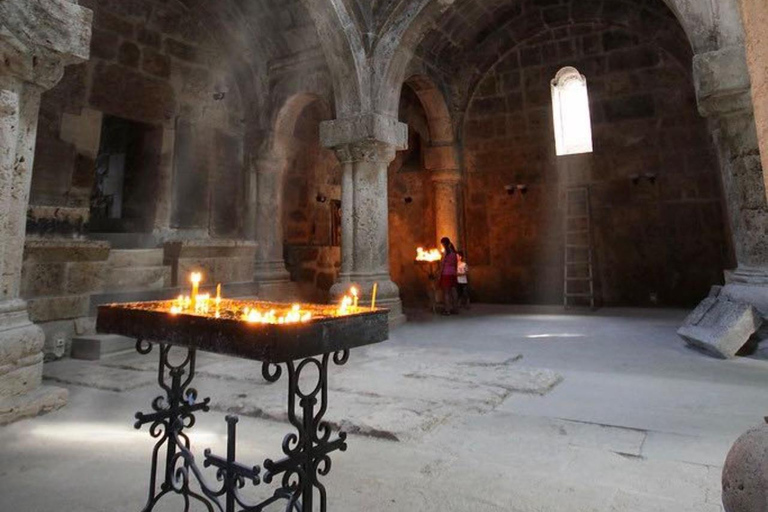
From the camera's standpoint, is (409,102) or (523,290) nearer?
(523,290)

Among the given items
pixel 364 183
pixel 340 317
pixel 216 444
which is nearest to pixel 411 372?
pixel 216 444

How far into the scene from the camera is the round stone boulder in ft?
3.61

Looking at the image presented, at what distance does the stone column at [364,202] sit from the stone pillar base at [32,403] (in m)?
3.64

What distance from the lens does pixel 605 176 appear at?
27.8 ft

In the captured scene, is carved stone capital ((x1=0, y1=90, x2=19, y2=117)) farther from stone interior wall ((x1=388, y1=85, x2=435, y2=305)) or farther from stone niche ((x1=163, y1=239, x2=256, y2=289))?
stone interior wall ((x1=388, y1=85, x2=435, y2=305))

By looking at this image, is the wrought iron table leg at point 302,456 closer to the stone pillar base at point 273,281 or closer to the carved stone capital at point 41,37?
the carved stone capital at point 41,37

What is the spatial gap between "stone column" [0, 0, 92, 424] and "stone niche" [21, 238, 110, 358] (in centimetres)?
185

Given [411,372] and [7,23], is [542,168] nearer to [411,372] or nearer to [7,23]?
[411,372]

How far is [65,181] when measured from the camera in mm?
5500

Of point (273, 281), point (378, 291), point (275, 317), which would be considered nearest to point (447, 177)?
point (378, 291)

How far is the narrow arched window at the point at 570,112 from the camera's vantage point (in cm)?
881

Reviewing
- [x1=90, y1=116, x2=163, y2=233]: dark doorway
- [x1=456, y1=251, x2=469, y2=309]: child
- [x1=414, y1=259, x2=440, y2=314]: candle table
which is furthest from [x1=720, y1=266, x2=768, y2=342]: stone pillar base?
[x1=90, y1=116, x2=163, y2=233]: dark doorway

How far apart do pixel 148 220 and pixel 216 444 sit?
5.43 metres

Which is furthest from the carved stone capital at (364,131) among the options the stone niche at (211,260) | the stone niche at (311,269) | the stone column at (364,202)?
the stone niche at (311,269)
